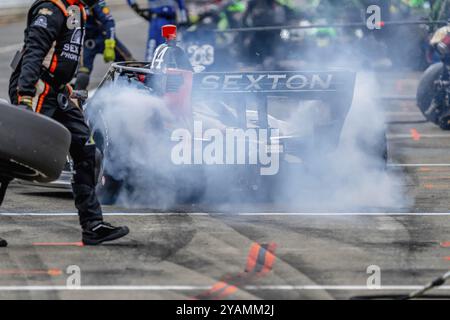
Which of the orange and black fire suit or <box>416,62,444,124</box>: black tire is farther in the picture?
<box>416,62,444,124</box>: black tire

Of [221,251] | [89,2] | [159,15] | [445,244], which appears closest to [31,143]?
[89,2]

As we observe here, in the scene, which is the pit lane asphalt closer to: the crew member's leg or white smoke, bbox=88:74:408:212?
the crew member's leg

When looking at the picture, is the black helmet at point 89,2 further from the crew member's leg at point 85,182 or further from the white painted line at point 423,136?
the white painted line at point 423,136

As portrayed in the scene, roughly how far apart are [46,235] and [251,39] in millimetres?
14385

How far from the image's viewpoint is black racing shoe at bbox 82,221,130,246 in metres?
8.51

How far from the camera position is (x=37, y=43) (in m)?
8.18

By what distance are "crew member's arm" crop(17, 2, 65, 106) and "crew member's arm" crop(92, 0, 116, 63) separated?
7.48 metres

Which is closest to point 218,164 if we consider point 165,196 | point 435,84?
point 165,196

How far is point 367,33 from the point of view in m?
22.2

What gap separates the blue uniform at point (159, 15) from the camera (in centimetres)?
1775

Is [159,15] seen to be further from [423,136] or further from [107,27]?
[423,136]

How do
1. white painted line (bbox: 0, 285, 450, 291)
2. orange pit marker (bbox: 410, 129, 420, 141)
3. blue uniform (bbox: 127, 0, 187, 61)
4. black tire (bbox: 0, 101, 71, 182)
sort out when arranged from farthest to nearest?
blue uniform (bbox: 127, 0, 187, 61)
orange pit marker (bbox: 410, 129, 420, 141)
black tire (bbox: 0, 101, 71, 182)
white painted line (bbox: 0, 285, 450, 291)

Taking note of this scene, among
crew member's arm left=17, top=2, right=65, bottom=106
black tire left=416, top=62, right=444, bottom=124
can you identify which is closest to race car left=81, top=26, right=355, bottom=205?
crew member's arm left=17, top=2, right=65, bottom=106
